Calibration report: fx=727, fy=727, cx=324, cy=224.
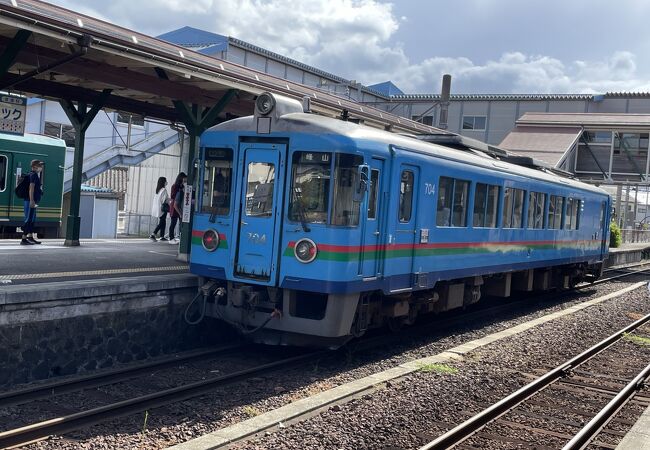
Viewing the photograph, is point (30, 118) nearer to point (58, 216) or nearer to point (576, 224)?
point (58, 216)

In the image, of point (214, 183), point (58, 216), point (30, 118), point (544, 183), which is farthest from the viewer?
point (30, 118)

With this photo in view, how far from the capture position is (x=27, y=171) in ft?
60.2

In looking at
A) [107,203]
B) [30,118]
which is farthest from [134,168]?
[107,203]

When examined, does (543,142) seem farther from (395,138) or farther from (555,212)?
(395,138)

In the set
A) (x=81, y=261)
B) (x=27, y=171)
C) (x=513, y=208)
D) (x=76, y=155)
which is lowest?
(x=81, y=261)

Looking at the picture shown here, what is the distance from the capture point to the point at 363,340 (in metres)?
10.6

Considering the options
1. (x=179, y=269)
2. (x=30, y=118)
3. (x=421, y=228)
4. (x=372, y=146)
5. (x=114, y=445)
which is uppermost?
(x=30, y=118)

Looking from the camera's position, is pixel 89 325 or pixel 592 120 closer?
pixel 89 325

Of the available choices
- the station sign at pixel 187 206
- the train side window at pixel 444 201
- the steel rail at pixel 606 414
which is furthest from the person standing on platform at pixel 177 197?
the steel rail at pixel 606 414

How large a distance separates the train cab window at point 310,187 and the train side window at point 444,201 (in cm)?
236

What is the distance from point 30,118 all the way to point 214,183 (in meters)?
23.6

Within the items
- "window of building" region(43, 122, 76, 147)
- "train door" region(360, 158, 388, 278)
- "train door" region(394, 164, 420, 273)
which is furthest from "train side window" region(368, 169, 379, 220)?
"window of building" region(43, 122, 76, 147)

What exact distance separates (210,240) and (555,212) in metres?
9.08

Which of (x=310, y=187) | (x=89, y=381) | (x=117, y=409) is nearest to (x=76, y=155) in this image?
(x=310, y=187)
